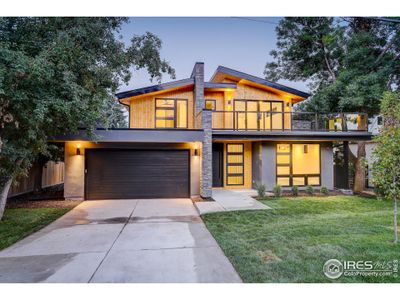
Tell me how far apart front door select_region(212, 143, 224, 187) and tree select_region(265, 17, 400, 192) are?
207 inches

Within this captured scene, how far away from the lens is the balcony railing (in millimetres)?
10734

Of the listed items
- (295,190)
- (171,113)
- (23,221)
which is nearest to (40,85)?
(23,221)

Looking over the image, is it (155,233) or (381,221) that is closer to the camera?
(155,233)

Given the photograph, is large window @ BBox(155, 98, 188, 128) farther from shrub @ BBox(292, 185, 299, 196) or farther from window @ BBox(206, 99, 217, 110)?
shrub @ BBox(292, 185, 299, 196)

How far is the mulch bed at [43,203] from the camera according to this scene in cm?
841

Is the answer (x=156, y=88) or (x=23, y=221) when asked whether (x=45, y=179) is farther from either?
(x=156, y=88)

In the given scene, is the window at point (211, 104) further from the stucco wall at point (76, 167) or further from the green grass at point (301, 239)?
the green grass at point (301, 239)

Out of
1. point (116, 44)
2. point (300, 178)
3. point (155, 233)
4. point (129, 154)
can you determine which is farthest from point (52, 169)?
point (300, 178)

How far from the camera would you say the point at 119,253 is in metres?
4.20

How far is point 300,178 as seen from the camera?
37.4 feet

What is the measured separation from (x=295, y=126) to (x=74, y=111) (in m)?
10.2

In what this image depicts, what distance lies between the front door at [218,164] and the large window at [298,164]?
2.72m

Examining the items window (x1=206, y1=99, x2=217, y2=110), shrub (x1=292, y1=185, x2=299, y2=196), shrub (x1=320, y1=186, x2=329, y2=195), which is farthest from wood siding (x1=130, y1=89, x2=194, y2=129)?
shrub (x1=320, y1=186, x2=329, y2=195)
